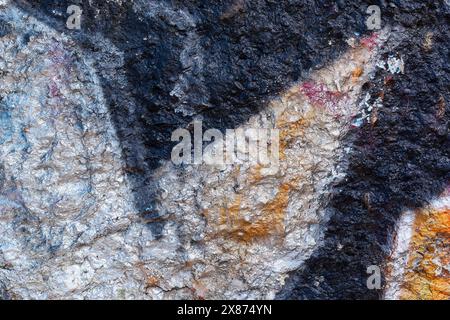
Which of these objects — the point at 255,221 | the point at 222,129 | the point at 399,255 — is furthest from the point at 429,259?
the point at 222,129

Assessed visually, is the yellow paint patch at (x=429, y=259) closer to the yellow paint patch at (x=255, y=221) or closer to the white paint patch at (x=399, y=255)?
the white paint patch at (x=399, y=255)

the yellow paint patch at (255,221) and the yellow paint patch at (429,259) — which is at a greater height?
the yellow paint patch at (255,221)

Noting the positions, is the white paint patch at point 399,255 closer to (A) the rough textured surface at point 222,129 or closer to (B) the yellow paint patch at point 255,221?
(A) the rough textured surface at point 222,129

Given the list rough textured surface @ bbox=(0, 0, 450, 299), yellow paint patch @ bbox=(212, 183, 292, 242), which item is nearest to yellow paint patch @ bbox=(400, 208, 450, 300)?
rough textured surface @ bbox=(0, 0, 450, 299)

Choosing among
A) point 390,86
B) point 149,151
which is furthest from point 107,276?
point 390,86

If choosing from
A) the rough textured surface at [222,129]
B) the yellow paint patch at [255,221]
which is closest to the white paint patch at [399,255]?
the rough textured surface at [222,129]

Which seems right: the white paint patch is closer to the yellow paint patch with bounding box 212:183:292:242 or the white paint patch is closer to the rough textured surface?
the rough textured surface

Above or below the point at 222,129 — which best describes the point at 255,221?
below

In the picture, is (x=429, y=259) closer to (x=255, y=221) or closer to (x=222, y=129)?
(x=255, y=221)

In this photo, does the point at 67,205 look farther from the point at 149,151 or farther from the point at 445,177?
the point at 445,177
